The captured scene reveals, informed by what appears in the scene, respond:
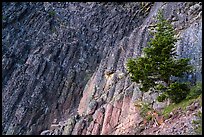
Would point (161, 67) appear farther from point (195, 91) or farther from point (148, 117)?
point (148, 117)

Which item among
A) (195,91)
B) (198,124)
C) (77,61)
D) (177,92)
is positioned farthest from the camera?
(77,61)

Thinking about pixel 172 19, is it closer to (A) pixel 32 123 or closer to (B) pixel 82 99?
(B) pixel 82 99

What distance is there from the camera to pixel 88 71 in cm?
3500

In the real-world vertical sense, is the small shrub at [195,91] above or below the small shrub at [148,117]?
above

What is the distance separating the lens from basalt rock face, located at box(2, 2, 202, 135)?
23891 mm

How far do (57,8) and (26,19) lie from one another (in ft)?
15.0

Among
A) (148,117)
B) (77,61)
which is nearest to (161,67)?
(148,117)

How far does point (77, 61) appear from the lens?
36.1m

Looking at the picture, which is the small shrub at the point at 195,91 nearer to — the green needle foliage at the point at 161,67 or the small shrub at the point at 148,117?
the green needle foliage at the point at 161,67

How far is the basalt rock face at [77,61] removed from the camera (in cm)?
2389

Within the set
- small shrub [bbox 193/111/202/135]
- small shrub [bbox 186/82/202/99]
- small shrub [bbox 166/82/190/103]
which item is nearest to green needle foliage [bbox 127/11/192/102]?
small shrub [bbox 166/82/190/103]

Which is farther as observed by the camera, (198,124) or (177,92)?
(177,92)

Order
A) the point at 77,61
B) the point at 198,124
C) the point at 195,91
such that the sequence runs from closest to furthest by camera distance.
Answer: the point at 198,124 < the point at 195,91 < the point at 77,61

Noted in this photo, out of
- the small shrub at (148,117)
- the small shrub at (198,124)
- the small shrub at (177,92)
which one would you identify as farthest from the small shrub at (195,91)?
the small shrub at (198,124)
